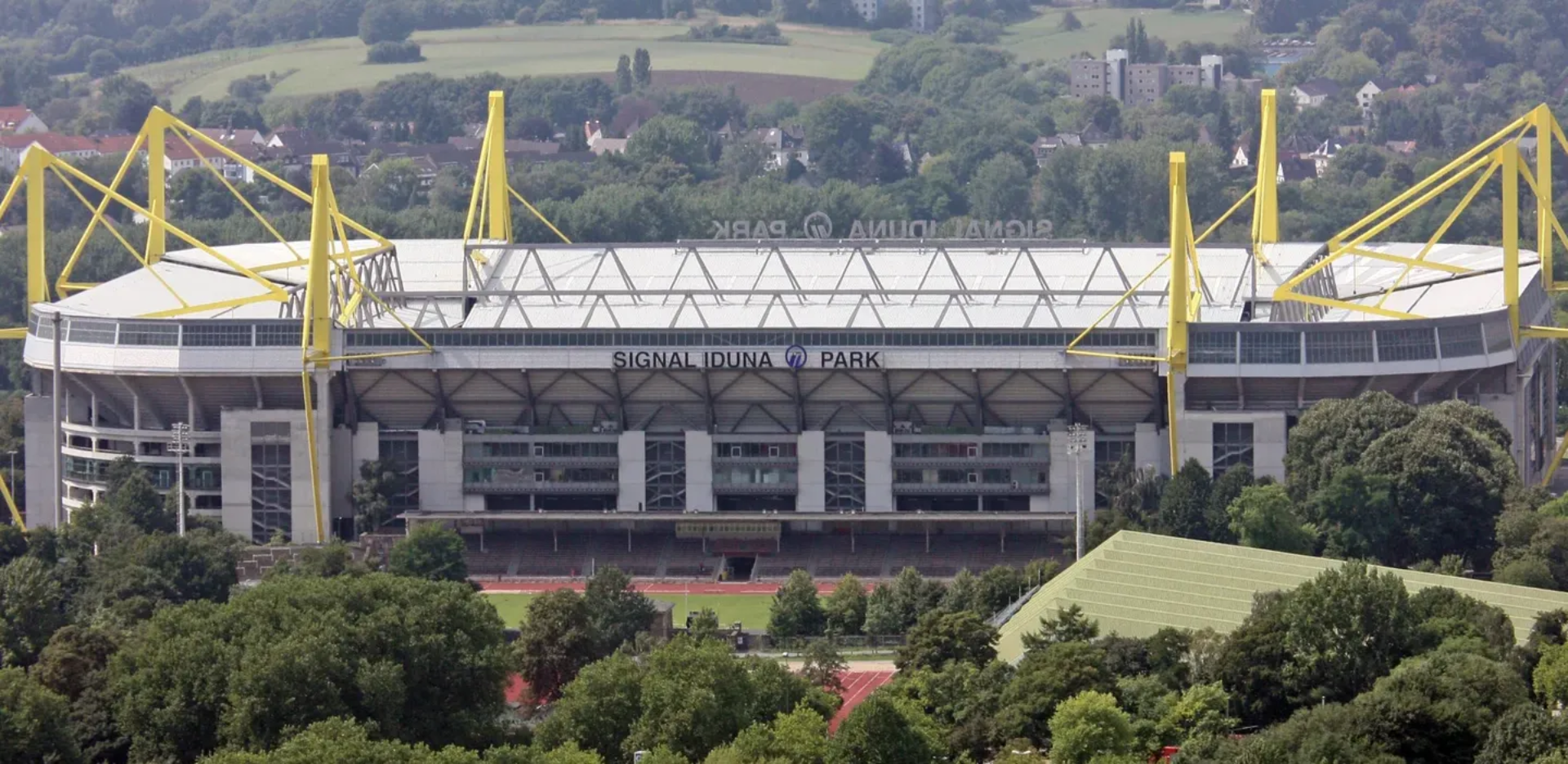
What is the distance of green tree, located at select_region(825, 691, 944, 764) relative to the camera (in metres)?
84.5

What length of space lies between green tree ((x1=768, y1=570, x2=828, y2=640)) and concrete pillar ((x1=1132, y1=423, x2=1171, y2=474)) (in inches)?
691

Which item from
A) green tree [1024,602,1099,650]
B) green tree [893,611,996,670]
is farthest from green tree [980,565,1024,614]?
green tree [1024,602,1099,650]

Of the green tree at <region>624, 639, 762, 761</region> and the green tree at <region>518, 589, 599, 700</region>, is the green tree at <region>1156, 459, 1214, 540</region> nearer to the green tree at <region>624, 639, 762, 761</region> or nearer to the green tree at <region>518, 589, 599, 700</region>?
the green tree at <region>518, 589, 599, 700</region>

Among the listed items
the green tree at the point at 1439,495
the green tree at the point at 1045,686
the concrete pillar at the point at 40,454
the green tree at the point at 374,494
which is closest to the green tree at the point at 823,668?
the green tree at the point at 1045,686

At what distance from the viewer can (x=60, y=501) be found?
130m

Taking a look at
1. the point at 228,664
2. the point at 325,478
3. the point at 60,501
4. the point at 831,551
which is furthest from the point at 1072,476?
the point at 228,664

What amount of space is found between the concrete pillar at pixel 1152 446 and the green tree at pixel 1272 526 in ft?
34.0

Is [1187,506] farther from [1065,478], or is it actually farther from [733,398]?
[733,398]

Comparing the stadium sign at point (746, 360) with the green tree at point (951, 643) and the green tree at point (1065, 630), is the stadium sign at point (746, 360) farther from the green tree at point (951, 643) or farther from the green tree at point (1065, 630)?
the green tree at point (1065, 630)

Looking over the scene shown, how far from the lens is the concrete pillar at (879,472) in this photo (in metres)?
127

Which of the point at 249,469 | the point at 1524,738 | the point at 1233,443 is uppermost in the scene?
the point at 1233,443

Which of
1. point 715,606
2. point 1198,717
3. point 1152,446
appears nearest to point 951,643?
point 1198,717

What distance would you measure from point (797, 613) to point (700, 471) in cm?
1747

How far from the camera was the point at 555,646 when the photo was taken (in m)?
101
